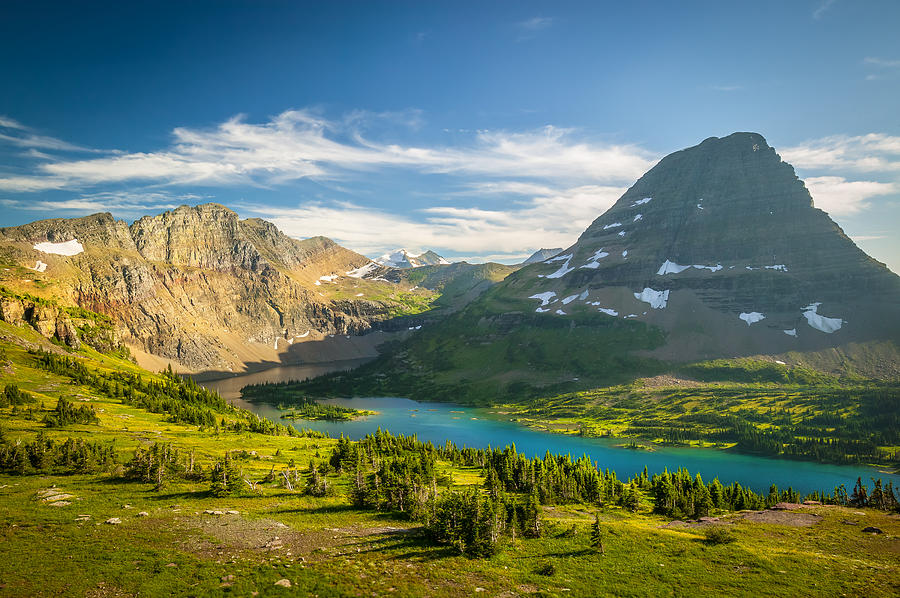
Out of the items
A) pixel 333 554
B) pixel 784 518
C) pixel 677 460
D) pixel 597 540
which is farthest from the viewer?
pixel 677 460

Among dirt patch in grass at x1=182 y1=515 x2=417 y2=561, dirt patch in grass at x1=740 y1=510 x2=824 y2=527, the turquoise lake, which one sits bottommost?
the turquoise lake

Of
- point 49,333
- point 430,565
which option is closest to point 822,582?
point 430,565

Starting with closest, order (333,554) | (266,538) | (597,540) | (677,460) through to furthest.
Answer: (333,554) < (266,538) < (597,540) < (677,460)

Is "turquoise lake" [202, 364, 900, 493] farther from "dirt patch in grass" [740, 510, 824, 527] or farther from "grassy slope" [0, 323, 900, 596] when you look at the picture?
"grassy slope" [0, 323, 900, 596]

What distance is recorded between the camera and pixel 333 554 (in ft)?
121

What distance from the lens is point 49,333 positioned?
7657 inches

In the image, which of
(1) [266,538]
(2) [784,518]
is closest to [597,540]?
(1) [266,538]

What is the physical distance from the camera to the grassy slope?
30750 millimetres

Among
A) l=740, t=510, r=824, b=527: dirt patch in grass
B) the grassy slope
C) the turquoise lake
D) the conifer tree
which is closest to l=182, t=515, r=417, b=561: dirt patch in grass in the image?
the grassy slope

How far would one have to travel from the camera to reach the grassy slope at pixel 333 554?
3075cm

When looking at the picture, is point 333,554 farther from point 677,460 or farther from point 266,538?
point 677,460

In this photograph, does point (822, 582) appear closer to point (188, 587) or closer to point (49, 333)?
point (188, 587)

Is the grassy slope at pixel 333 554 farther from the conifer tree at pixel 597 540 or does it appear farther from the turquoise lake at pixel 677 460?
the turquoise lake at pixel 677 460

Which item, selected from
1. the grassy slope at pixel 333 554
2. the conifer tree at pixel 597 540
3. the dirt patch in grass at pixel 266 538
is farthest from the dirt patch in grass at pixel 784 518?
the dirt patch in grass at pixel 266 538
